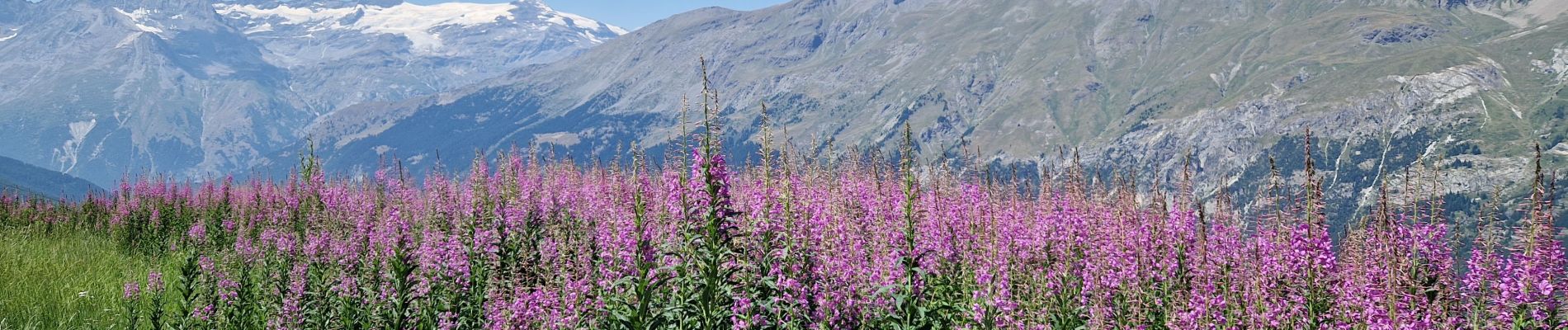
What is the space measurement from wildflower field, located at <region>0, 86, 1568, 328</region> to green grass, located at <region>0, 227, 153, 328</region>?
0.24 feet

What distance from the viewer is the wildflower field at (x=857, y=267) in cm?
816

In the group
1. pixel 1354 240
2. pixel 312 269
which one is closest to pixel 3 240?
pixel 312 269

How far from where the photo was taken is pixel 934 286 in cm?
905

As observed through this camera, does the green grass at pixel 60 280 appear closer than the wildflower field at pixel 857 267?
No

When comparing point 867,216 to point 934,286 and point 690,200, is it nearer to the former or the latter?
point 934,286

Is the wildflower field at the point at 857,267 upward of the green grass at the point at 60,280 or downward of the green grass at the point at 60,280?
upward

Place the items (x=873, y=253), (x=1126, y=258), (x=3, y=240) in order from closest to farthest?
1. (x=873, y=253)
2. (x=1126, y=258)
3. (x=3, y=240)

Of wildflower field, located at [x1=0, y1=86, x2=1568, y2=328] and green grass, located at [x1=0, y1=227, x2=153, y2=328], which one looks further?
green grass, located at [x1=0, y1=227, x2=153, y2=328]

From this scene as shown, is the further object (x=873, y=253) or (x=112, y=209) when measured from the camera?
(x=112, y=209)

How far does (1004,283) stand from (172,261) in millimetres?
16612

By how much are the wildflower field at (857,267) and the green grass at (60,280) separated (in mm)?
72

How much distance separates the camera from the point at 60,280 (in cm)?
1398

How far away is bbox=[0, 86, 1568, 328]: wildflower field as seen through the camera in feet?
26.8

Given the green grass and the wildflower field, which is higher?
the wildflower field
